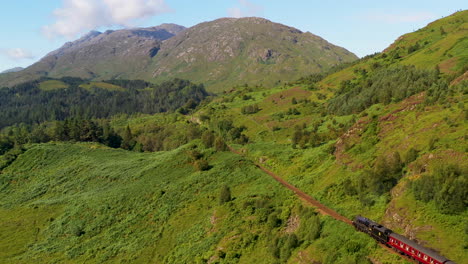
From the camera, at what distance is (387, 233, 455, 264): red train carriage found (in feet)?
96.1

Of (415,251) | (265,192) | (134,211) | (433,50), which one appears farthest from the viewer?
(433,50)

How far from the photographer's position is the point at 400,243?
32.7 metres

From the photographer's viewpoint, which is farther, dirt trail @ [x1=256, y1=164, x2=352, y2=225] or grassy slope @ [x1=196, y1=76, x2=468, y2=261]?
dirt trail @ [x1=256, y1=164, x2=352, y2=225]

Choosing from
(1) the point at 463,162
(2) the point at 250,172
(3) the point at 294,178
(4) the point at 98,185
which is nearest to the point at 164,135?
(4) the point at 98,185

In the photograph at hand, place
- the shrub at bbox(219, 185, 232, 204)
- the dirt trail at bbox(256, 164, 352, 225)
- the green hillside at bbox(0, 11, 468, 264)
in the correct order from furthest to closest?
1. the shrub at bbox(219, 185, 232, 204)
2. the dirt trail at bbox(256, 164, 352, 225)
3. the green hillside at bbox(0, 11, 468, 264)

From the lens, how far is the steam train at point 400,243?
29.7m

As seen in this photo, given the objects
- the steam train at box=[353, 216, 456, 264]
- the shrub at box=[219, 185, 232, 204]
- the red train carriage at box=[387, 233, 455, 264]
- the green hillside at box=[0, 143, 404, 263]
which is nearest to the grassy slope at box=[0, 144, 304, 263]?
the green hillside at box=[0, 143, 404, 263]

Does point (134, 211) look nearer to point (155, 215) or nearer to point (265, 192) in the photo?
point (155, 215)

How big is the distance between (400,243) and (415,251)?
5.85ft

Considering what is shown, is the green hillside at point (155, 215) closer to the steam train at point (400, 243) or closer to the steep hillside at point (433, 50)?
the steam train at point (400, 243)

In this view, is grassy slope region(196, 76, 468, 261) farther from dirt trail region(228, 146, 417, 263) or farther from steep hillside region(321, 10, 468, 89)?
steep hillside region(321, 10, 468, 89)

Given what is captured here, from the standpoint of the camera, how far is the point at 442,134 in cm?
4691

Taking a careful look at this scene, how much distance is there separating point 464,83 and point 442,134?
21.3 m

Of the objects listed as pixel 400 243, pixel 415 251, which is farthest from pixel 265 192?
pixel 415 251
